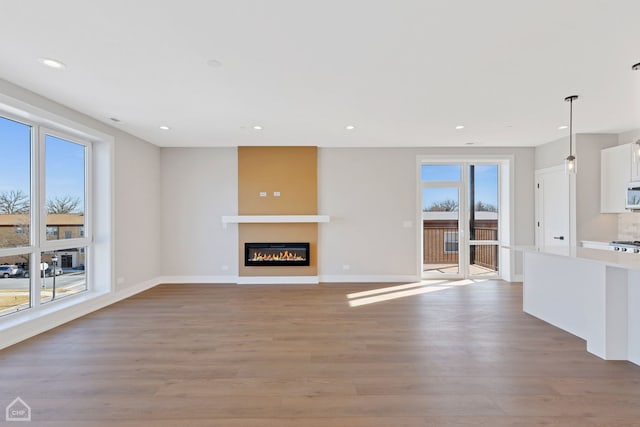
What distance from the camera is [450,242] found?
242 inches

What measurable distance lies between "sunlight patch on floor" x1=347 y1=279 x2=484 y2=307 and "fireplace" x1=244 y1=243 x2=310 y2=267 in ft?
4.46

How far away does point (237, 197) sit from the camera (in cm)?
585

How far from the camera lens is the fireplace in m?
5.77

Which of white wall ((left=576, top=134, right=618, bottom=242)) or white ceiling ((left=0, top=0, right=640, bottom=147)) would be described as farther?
white wall ((left=576, top=134, right=618, bottom=242))

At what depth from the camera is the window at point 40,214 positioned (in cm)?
327

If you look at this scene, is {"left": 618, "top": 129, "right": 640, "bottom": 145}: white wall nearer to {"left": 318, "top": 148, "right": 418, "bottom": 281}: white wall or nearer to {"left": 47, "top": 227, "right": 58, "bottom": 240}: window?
{"left": 318, "top": 148, "right": 418, "bottom": 281}: white wall

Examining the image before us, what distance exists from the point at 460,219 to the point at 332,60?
4684mm

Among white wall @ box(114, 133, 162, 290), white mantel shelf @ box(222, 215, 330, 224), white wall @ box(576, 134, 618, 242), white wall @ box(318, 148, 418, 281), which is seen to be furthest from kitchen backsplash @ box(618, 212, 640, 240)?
white wall @ box(114, 133, 162, 290)

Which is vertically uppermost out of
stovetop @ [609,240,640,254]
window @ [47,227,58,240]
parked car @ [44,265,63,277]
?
window @ [47,227,58,240]

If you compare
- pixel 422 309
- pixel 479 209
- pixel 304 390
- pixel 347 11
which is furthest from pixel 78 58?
pixel 479 209

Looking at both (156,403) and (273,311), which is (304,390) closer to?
(156,403)

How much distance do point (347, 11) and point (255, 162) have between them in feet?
13.6

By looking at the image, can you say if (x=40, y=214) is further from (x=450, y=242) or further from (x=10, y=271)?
(x=450, y=242)

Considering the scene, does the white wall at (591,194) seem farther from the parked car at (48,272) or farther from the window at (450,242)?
the parked car at (48,272)
